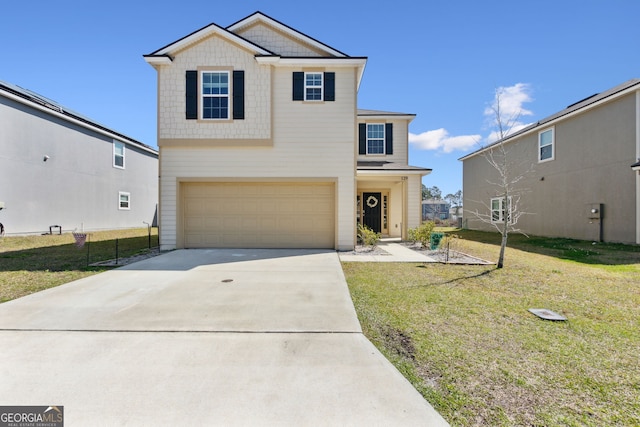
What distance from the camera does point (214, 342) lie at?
3291 mm

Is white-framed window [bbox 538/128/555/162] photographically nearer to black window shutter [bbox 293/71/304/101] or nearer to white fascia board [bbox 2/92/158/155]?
black window shutter [bbox 293/71/304/101]

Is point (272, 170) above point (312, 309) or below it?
above

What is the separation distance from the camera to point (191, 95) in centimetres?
972

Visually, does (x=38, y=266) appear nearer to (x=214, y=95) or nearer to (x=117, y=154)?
(x=214, y=95)

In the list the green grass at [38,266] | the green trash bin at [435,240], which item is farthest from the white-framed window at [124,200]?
the green trash bin at [435,240]

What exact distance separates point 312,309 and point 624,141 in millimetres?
14925

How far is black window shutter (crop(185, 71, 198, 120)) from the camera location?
31.8 ft

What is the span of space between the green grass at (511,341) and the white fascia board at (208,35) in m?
8.37

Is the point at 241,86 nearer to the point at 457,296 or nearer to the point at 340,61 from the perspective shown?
the point at 340,61

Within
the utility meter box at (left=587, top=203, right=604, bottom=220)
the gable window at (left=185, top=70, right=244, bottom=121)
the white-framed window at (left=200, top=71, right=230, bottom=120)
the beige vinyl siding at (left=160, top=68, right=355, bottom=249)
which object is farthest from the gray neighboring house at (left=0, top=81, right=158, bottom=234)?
the utility meter box at (left=587, top=203, right=604, bottom=220)

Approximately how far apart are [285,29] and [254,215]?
696 cm

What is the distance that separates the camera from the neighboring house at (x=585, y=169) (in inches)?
440

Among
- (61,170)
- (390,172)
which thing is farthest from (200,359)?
(61,170)

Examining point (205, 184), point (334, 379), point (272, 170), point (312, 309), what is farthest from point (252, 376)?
point (205, 184)
